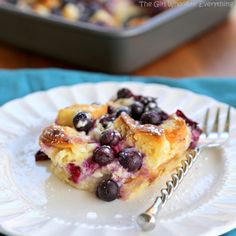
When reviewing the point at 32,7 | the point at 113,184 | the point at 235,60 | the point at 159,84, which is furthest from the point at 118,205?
the point at 32,7

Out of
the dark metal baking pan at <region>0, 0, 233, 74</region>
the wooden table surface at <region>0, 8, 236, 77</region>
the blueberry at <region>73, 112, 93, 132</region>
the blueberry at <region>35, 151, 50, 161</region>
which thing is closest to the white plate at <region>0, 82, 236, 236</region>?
the blueberry at <region>35, 151, 50, 161</region>

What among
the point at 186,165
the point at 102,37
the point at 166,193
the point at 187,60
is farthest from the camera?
the point at 187,60

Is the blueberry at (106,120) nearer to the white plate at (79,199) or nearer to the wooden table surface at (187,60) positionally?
the white plate at (79,199)

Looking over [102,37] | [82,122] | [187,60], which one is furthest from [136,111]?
[187,60]

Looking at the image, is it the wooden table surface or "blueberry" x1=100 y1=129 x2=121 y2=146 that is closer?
"blueberry" x1=100 y1=129 x2=121 y2=146

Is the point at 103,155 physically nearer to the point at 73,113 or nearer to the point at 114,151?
the point at 114,151

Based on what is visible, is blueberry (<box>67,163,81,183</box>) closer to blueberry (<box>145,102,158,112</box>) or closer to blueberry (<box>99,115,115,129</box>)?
blueberry (<box>99,115,115,129</box>)

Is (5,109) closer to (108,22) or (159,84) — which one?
(159,84)
